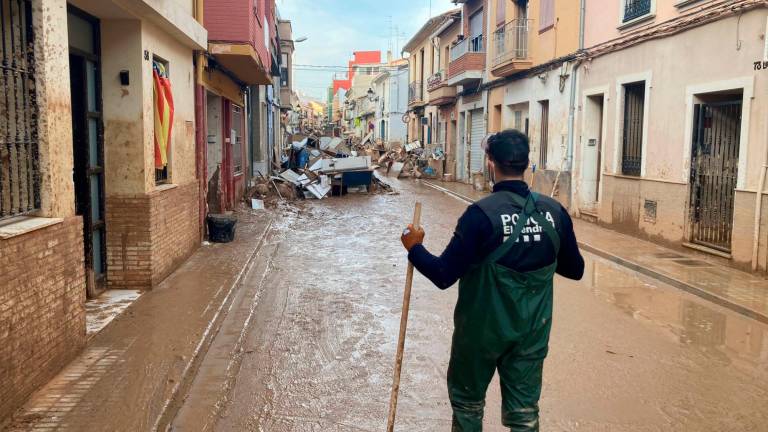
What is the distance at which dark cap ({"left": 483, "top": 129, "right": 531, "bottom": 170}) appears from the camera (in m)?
3.15

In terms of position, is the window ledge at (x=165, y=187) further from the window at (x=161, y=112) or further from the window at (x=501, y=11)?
the window at (x=501, y=11)

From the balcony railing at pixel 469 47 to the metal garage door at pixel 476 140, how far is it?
7.49ft

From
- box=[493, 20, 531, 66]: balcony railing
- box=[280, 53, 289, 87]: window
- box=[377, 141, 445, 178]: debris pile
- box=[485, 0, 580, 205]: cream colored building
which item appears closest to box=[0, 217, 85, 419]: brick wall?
box=[485, 0, 580, 205]: cream colored building

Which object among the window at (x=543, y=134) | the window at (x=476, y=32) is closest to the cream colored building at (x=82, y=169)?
the window at (x=543, y=134)

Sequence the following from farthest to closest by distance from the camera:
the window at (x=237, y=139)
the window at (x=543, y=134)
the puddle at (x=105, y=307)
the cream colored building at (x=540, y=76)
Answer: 1. the window at (x=543, y=134)
2. the cream colored building at (x=540, y=76)
3. the window at (x=237, y=139)
4. the puddle at (x=105, y=307)

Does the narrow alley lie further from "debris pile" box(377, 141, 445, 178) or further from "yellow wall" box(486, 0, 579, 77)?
"debris pile" box(377, 141, 445, 178)

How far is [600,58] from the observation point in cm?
1424

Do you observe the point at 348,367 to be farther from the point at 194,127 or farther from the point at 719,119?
the point at 719,119

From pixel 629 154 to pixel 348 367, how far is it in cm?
987

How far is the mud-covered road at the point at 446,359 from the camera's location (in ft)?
14.2

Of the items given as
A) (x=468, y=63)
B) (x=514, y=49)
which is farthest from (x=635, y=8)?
(x=468, y=63)

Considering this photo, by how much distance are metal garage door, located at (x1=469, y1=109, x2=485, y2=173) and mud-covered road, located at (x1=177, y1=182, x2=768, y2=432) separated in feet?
53.1

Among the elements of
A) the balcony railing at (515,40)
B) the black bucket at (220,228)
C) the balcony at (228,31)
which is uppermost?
the balcony railing at (515,40)

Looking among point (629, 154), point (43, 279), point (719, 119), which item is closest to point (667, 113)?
point (719, 119)
